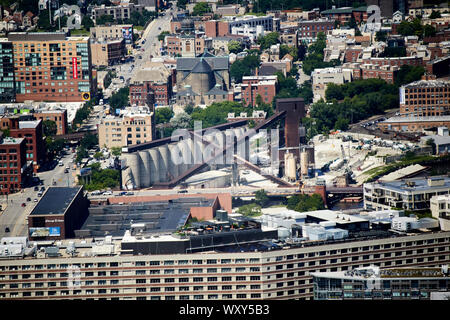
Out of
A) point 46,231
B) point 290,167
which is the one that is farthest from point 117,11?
point 46,231

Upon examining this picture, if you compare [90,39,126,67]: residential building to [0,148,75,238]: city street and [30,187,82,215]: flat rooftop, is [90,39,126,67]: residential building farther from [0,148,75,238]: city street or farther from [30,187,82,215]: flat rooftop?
[30,187,82,215]: flat rooftop

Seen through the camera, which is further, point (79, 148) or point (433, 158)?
point (79, 148)

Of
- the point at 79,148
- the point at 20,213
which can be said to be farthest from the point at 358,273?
the point at 79,148

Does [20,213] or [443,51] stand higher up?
[443,51]

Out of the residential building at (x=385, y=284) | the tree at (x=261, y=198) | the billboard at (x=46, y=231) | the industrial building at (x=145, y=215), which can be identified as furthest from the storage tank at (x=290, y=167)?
the residential building at (x=385, y=284)

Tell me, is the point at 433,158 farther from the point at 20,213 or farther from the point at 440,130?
the point at 20,213

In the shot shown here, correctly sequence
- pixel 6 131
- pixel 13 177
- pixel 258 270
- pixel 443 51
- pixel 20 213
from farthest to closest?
pixel 443 51, pixel 6 131, pixel 13 177, pixel 20 213, pixel 258 270
